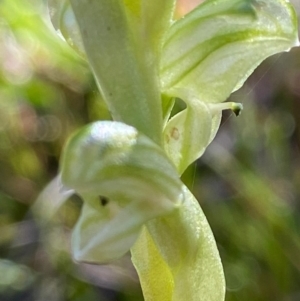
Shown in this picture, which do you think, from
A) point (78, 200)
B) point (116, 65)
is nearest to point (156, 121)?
point (116, 65)

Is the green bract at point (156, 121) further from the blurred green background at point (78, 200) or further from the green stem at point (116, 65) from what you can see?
the blurred green background at point (78, 200)

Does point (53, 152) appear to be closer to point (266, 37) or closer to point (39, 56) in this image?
point (39, 56)

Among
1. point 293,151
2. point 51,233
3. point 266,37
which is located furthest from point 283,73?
point 266,37

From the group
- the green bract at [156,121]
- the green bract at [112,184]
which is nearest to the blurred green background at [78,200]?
the green bract at [156,121]

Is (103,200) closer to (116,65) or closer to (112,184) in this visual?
(112,184)

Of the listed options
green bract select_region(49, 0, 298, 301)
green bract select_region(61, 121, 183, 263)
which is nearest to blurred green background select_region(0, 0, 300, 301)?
green bract select_region(49, 0, 298, 301)

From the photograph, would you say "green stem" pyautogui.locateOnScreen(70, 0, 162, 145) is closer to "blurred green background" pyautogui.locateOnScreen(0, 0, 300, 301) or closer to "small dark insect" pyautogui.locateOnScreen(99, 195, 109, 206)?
"small dark insect" pyautogui.locateOnScreen(99, 195, 109, 206)
